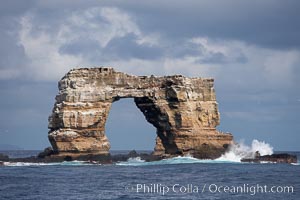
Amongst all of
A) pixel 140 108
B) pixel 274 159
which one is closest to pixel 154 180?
pixel 140 108

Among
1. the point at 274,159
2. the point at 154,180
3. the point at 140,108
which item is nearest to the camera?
the point at 154,180

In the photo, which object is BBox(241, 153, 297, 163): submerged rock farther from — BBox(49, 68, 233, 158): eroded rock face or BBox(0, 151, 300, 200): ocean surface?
BBox(49, 68, 233, 158): eroded rock face

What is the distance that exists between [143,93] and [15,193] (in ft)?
96.2

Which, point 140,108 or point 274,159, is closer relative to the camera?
point 274,159

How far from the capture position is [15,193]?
162 feet

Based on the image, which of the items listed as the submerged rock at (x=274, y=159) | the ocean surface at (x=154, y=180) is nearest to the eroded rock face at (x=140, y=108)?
the ocean surface at (x=154, y=180)

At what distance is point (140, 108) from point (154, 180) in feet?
81.9

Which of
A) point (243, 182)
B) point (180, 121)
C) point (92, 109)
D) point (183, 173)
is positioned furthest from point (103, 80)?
point (243, 182)

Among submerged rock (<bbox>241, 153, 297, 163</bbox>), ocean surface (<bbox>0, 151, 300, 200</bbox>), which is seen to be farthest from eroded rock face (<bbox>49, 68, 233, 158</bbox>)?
submerged rock (<bbox>241, 153, 297, 163</bbox>)

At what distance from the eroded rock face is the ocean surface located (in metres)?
1.99

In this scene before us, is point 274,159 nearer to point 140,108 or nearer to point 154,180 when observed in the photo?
point 140,108

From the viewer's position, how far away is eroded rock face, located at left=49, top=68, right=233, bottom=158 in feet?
243

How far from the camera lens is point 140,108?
81.2 m

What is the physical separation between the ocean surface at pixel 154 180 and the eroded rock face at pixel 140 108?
1988 mm
